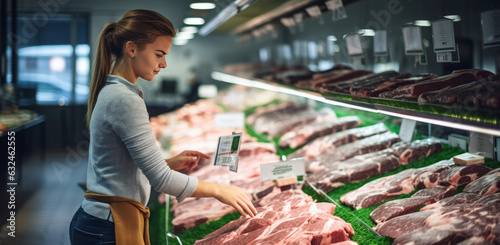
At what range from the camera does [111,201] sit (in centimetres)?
189

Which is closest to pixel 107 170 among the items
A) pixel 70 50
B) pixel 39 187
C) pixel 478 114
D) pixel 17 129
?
pixel 478 114

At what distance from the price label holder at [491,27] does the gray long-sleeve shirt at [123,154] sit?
173cm

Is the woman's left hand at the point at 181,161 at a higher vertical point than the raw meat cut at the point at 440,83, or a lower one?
lower

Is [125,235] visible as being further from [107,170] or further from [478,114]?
[478,114]

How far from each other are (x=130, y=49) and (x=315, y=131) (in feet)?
8.55

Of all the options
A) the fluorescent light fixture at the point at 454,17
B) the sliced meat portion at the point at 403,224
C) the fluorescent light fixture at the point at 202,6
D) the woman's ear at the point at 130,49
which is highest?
the fluorescent light fixture at the point at 202,6

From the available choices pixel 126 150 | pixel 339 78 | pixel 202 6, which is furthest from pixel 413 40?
pixel 202 6

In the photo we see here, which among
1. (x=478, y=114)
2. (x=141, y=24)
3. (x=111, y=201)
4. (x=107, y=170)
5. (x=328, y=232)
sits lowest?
(x=328, y=232)

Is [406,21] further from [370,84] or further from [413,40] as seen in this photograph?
[370,84]

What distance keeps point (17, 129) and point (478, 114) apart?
5.66 meters

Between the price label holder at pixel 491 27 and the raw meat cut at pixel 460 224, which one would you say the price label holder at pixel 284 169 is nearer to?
the raw meat cut at pixel 460 224

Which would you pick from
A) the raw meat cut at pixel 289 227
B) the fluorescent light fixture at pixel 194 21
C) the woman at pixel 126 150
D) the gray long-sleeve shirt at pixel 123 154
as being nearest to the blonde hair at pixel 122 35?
the woman at pixel 126 150

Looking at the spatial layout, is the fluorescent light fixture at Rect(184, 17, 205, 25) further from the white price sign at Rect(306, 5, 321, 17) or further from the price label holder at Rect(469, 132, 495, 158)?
the price label holder at Rect(469, 132, 495, 158)

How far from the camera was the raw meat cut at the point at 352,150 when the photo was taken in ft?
11.2
